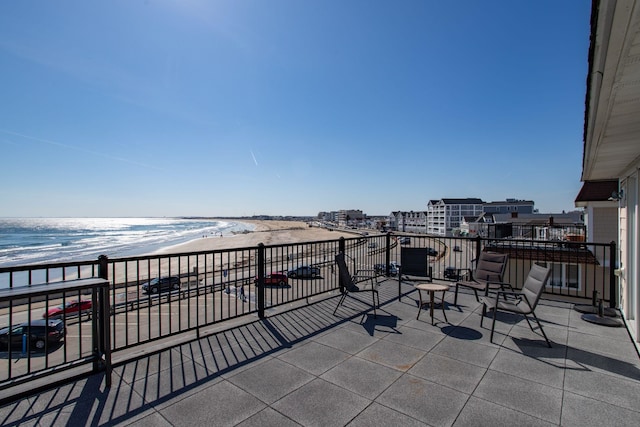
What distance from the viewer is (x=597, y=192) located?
10.7 m

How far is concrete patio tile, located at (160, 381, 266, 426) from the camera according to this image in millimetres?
2201

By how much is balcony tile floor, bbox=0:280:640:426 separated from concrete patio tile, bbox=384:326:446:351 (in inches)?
0.5

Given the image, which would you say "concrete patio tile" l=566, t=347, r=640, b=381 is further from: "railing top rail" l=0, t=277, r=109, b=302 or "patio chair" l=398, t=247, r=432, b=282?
"railing top rail" l=0, t=277, r=109, b=302

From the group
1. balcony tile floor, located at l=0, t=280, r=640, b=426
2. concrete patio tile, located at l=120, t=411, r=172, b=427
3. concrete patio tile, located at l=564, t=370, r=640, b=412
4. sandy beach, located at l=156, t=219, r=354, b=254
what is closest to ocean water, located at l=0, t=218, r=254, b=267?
sandy beach, located at l=156, t=219, r=354, b=254

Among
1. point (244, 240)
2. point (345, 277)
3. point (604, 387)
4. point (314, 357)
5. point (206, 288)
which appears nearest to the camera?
point (604, 387)

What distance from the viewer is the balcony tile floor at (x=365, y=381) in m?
2.24

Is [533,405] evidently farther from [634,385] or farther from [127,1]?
[127,1]

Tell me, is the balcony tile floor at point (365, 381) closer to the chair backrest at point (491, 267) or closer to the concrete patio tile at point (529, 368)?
the concrete patio tile at point (529, 368)

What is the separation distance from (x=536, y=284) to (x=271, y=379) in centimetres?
345

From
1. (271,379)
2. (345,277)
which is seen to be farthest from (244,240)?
(271,379)

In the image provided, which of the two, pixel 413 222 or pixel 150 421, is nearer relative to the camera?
pixel 150 421

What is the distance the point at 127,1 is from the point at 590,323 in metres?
10.3

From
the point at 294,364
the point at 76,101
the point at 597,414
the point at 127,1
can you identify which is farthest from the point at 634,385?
the point at 76,101

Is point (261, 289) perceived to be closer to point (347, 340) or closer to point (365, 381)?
point (347, 340)
